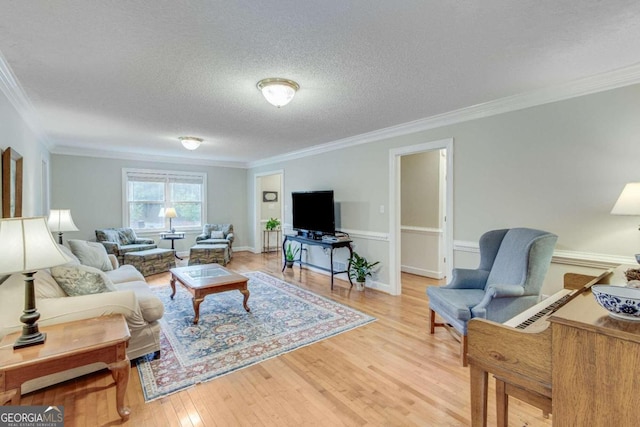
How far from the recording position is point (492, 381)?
2.25 m

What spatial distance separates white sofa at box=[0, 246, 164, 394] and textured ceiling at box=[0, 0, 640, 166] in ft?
5.19

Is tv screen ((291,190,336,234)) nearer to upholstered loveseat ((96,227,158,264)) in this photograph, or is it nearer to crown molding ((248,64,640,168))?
crown molding ((248,64,640,168))

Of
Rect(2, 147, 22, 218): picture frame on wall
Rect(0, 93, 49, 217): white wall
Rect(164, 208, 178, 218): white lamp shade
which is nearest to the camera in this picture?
Rect(2, 147, 22, 218): picture frame on wall

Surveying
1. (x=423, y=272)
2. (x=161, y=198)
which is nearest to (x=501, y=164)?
(x=423, y=272)

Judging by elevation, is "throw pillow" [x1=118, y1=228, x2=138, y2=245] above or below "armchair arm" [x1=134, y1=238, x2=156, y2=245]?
above

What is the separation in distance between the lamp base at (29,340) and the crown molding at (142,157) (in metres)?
5.51

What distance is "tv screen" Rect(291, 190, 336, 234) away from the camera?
492 cm

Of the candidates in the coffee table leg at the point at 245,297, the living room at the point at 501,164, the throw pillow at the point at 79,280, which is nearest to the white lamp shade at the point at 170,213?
the living room at the point at 501,164

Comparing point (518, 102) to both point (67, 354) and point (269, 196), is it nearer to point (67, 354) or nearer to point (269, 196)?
point (67, 354)

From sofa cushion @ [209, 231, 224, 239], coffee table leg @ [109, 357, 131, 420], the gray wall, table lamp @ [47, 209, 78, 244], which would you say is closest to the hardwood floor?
coffee table leg @ [109, 357, 131, 420]

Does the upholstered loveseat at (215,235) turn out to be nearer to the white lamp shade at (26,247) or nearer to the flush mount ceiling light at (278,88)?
the flush mount ceiling light at (278,88)

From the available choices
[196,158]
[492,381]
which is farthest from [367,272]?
[196,158]

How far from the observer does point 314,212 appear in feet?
17.2

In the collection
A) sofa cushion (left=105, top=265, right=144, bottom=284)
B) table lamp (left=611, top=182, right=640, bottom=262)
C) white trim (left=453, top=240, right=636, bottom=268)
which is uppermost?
table lamp (left=611, top=182, right=640, bottom=262)
